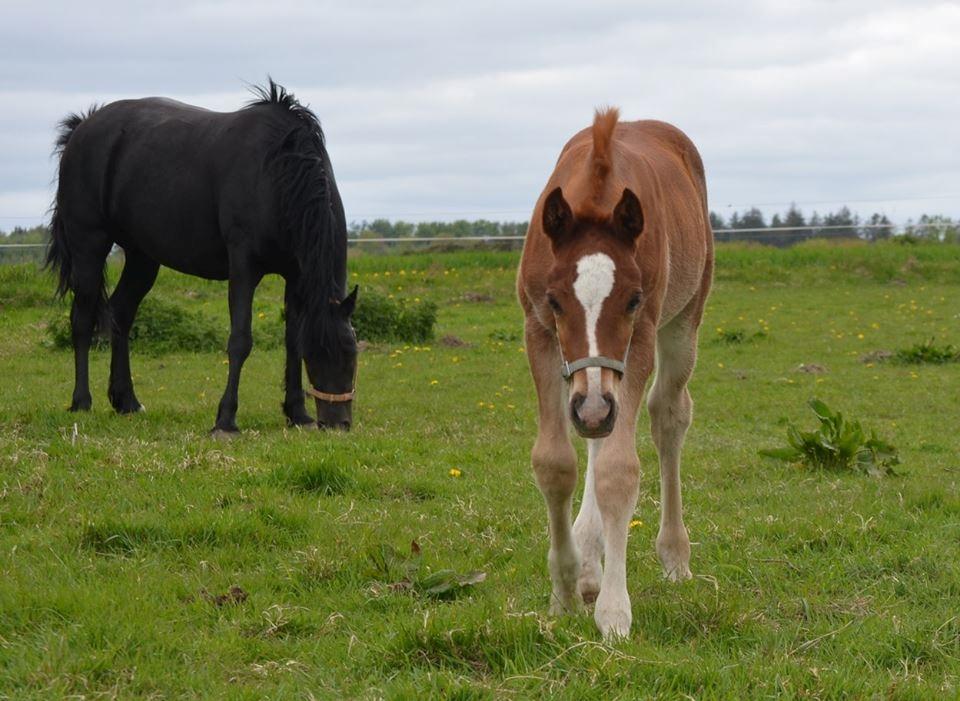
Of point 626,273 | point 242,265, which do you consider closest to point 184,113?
point 242,265

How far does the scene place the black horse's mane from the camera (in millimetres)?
8922

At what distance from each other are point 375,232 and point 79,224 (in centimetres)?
2418

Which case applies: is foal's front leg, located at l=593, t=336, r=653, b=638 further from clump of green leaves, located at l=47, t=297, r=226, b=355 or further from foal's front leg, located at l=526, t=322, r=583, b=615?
clump of green leaves, located at l=47, t=297, r=226, b=355

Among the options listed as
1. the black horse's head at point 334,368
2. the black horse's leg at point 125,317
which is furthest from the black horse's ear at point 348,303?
the black horse's leg at point 125,317

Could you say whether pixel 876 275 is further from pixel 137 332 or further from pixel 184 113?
pixel 184 113

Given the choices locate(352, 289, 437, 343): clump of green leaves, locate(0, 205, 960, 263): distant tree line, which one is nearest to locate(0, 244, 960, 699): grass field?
locate(352, 289, 437, 343): clump of green leaves

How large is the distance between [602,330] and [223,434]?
202 inches

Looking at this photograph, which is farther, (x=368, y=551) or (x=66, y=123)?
(x=66, y=123)

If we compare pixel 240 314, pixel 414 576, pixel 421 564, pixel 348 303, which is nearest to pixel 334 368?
pixel 348 303

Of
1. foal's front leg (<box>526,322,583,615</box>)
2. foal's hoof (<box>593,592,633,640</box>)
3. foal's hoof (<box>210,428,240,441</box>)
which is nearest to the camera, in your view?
foal's hoof (<box>593,592,633,640</box>)

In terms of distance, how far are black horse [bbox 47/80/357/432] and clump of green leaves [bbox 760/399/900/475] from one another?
359cm

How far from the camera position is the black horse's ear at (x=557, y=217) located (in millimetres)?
4082

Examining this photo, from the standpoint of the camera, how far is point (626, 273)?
407 cm

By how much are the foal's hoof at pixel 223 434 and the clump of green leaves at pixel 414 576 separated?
140 inches
